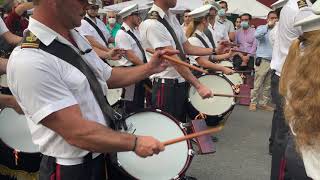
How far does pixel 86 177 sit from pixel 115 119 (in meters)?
0.36

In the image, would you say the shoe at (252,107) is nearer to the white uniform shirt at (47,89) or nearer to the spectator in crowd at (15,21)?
the spectator in crowd at (15,21)

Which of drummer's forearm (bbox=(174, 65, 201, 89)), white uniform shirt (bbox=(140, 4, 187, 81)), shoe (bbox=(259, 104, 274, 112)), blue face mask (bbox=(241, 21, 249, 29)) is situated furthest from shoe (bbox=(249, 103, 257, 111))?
drummer's forearm (bbox=(174, 65, 201, 89))

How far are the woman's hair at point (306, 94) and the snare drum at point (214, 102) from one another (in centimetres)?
360

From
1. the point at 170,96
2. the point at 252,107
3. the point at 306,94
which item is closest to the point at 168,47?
the point at 170,96

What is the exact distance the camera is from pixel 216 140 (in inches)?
240

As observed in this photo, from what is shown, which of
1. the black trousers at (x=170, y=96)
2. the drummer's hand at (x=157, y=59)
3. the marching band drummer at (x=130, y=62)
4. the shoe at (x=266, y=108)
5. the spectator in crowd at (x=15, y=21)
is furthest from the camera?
the shoe at (x=266, y=108)

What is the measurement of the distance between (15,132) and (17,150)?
0.16 m

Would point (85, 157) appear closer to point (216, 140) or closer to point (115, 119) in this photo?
point (115, 119)

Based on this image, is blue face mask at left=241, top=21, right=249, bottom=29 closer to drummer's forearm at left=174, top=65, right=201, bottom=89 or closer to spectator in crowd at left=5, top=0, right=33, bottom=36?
spectator in crowd at left=5, top=0, right=33, bottom=36

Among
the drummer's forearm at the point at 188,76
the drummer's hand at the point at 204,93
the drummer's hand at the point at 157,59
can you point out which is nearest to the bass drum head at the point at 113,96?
the drummer's forearm at the point at 188,76

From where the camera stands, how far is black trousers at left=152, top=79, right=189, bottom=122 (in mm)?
4480

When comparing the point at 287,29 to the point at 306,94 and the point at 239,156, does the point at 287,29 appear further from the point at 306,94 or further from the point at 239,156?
the point at 306,94

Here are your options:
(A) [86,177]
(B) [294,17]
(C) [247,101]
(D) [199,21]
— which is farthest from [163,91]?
(C) [247,101]

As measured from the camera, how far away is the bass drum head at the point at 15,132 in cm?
303
